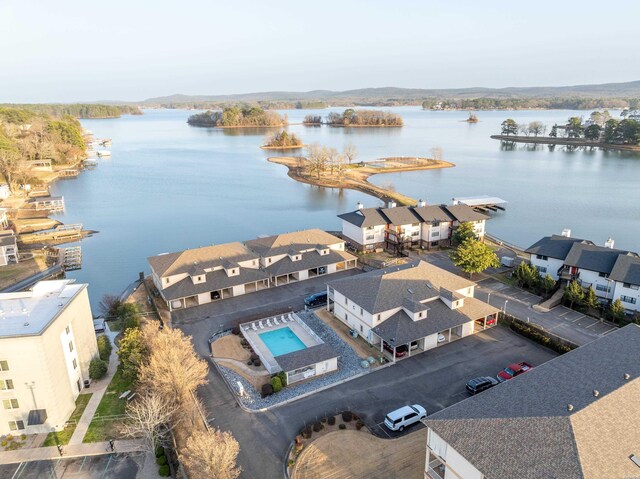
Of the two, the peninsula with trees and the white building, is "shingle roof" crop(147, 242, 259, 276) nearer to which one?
the white building

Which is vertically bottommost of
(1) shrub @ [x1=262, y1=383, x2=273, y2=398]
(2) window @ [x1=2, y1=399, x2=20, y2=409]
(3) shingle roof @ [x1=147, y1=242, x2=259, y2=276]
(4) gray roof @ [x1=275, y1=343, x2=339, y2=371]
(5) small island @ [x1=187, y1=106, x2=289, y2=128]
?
(1) shrub @ [x1=262, y1=383, x2=273, y2=398]

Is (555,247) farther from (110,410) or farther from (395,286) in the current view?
(110,410)

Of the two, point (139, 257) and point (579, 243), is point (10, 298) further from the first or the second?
point (579, 243)

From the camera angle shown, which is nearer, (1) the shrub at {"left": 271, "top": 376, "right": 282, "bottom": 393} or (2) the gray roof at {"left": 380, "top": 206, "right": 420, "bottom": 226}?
(1) the shrub at {"left": 271, "top": 376, "right": 282, "bottom": 393}

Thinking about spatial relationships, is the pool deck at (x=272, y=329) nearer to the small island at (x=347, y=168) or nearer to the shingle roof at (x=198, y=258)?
the shingle roof at (x=198, y=258)

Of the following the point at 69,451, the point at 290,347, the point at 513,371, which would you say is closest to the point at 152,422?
the point at 69,451

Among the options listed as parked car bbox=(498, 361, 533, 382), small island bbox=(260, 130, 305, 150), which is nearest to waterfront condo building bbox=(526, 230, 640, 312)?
parked car bbox=(498, 361, 533, 382)
